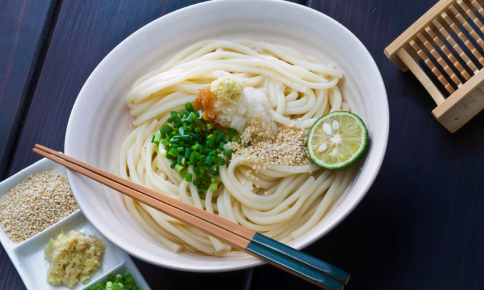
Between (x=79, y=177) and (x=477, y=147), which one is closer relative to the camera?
(x=79, y=177)

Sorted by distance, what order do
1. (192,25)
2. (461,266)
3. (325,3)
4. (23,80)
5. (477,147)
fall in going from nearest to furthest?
(461,266)
(477,147)
(192,25)
(325,3)
(23,80)

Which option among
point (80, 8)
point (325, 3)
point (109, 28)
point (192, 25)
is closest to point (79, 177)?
point (192, 25)

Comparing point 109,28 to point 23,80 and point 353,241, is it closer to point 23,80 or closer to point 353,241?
point 23,80

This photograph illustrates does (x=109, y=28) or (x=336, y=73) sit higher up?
(x=109, y=28)

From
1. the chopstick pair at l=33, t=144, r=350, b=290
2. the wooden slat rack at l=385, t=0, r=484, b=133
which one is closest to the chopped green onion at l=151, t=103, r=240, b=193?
the chopstick pair at l=33, t=144, r=350, b=290

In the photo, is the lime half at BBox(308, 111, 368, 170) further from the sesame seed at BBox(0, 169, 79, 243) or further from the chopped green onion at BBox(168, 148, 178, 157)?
the sesame seed at BBox(0, 169, 79, 243)

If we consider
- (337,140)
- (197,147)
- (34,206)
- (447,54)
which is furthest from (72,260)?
(447,54)

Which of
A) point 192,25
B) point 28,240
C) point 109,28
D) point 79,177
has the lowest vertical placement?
point 28,240
